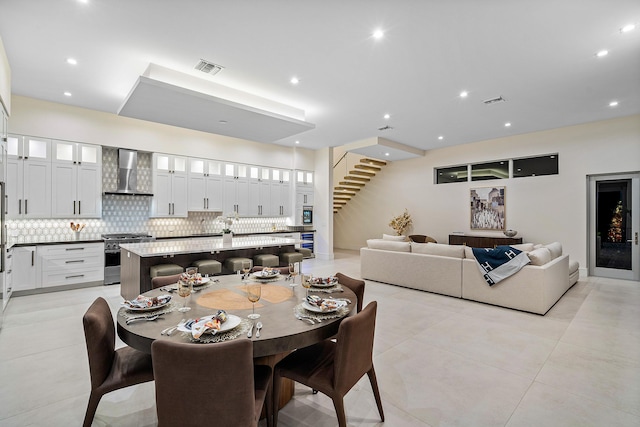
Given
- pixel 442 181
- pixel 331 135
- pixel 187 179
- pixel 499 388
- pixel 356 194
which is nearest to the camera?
pixel 499 388

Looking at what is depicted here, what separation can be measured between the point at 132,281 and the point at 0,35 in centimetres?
316

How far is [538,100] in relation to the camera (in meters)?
5.32

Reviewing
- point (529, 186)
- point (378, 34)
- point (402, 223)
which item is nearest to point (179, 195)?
point (378, 34)

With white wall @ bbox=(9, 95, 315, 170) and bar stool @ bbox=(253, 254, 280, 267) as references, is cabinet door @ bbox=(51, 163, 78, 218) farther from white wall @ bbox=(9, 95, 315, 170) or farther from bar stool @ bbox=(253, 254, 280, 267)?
bar stool @ bbox=(253, 254, 280, 267)

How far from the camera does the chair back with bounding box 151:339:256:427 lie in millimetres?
1297

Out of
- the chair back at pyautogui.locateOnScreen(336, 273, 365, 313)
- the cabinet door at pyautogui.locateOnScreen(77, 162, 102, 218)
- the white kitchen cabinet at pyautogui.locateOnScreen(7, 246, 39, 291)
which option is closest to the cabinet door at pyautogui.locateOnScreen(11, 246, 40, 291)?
the white kitchen cabinet at pyautogui.locateOnScreen(7, 246, 39, 291)

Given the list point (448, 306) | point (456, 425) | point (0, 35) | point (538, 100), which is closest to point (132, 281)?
point (0, 35)

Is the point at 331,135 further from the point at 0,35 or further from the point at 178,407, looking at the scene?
the point at 178,407

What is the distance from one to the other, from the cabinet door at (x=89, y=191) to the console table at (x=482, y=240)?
27.2 feet

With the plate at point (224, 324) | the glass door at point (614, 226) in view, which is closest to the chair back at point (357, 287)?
the plate at point (224, 324)

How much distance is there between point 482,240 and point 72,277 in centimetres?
885

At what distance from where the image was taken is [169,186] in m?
6.70

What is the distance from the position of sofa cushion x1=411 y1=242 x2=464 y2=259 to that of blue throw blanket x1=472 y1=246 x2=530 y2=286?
1.23 ft

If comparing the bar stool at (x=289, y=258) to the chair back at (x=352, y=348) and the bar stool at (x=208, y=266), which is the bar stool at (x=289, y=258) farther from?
the chair back at (x=352, y=348)
